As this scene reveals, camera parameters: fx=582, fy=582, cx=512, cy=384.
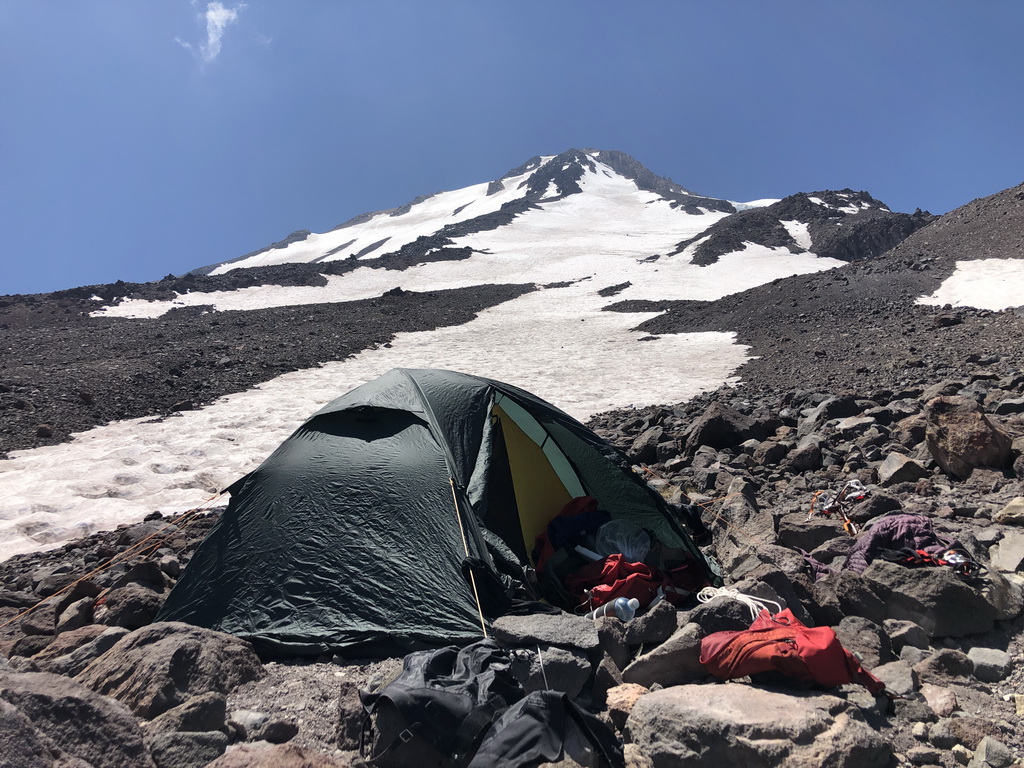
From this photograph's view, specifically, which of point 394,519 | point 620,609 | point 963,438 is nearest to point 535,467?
point 394,519

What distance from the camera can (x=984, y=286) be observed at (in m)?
18.2

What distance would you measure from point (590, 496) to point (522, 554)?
36.1 inches

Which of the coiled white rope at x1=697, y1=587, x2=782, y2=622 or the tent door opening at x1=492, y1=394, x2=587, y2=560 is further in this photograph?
the tent door opening at x1=492, y1=394, x2=587, y2=560

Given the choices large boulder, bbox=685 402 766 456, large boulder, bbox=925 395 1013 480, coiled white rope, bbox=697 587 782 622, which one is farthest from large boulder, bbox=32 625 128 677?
large boulder, bbox=925 395 1013 480

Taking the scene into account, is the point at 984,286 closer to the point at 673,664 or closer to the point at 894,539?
the point at 894,539

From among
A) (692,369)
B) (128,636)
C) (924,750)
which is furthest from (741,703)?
(692,369)

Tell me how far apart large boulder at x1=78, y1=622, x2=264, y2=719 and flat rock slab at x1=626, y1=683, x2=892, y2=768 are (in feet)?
7.43

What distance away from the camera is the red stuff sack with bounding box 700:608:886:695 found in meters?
2.82

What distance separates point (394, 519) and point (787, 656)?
2.75m

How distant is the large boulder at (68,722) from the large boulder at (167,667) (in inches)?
20.9

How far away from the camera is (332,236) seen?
3280 inches

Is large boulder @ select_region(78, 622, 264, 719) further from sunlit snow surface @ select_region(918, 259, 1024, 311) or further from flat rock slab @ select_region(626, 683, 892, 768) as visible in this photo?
sunlit snow surface @ select_region(918, 259, 1024, 311)

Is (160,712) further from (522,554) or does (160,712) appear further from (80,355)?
(80,355)

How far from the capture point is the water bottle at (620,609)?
13.3 ft
